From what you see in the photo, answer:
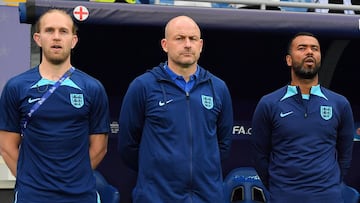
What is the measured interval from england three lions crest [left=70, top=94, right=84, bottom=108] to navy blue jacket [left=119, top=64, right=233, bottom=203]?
0.96ft

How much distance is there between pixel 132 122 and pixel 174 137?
0.33 meters

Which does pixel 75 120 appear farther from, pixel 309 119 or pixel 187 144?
pixel 309 119

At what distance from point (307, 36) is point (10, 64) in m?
3.03

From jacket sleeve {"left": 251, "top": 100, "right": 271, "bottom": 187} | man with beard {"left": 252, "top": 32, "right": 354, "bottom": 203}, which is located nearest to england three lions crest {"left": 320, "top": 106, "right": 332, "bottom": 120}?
man with beard {"left": 252, "top": 32, "right": 354, "bottom": 203}

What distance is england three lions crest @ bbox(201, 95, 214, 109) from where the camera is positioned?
3711mm

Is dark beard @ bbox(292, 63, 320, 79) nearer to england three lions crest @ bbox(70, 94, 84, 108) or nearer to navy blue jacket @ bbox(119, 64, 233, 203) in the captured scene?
navy blue jacket @ bbox(119, 64, 233, 203)

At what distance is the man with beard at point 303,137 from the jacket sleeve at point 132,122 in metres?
0.99

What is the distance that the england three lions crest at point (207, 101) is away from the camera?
371cm

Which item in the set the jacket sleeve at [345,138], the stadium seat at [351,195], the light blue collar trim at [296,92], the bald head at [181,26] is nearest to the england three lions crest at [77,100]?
the bald head at [181,26]

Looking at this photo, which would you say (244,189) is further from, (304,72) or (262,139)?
(304,72)

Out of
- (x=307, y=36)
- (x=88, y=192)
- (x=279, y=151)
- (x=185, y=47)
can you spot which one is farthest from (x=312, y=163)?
(x=88, y=192)

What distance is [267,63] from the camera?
6.54 m

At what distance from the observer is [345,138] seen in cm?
436

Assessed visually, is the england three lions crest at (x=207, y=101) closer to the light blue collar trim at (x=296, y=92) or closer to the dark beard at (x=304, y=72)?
the light blue collar trim at (x=296, y=92)
